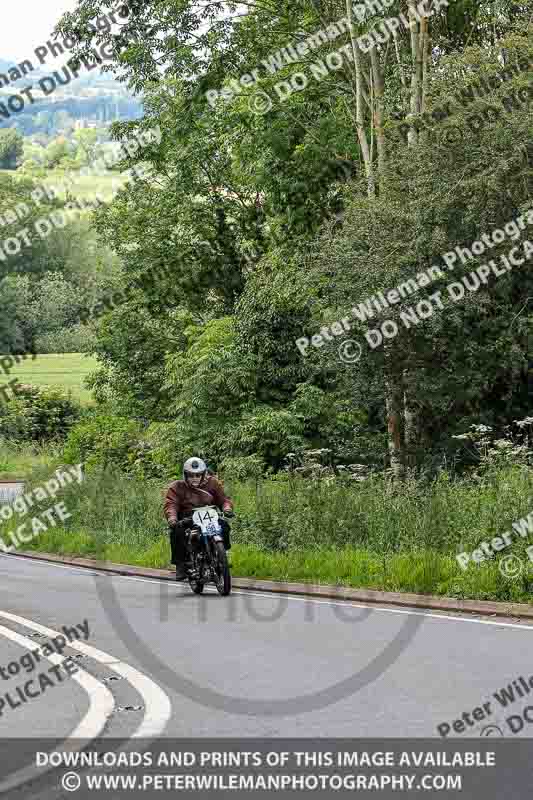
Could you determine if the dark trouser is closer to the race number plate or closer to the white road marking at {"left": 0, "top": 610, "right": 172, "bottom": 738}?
the race number plate

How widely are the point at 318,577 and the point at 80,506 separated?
50.3 feet

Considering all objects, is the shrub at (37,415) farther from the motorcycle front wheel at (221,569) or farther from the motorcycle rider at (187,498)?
the motorcycle front wheel at (221,569)

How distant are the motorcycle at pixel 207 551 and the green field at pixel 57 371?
248ft

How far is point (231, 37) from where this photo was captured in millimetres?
34656

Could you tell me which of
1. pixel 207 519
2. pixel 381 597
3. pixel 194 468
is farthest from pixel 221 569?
pixel 381 597

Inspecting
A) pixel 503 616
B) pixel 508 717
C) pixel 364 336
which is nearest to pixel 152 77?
pixel 364 336

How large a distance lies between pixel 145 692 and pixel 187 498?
8.43 m

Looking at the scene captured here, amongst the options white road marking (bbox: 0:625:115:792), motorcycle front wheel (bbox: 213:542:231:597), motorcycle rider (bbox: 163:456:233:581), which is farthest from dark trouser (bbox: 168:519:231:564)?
white road marking (bbox: 0:625:115:792)

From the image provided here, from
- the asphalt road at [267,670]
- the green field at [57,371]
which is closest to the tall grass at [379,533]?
the asphalt road at [267,670]

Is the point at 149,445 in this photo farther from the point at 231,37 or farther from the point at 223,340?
the point at 231,37

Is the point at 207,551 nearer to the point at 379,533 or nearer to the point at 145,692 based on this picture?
the point at 379,533

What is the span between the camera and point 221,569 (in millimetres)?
17328

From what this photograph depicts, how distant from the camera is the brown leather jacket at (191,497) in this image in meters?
17.7

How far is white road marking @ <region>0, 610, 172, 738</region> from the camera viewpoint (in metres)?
7.98
